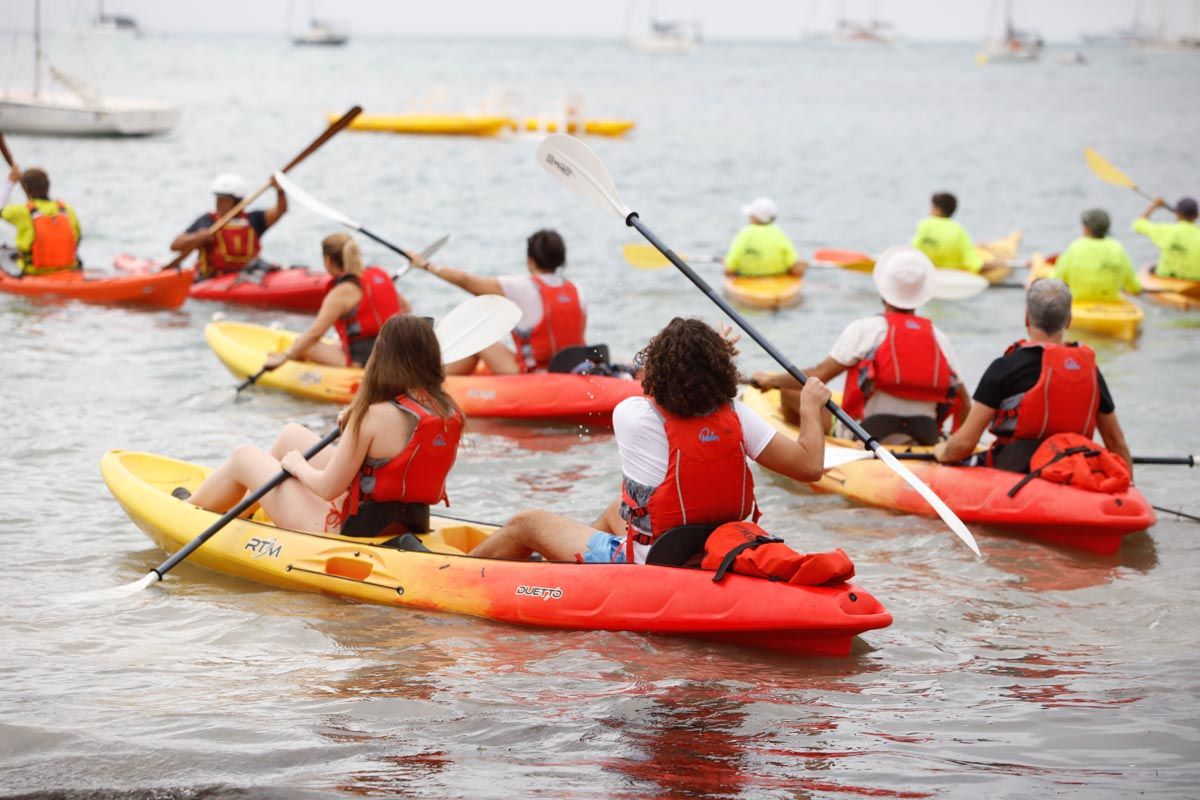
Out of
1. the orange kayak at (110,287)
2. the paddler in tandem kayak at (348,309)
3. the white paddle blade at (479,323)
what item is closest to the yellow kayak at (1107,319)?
the paddler in tandem kayak at (348,309)

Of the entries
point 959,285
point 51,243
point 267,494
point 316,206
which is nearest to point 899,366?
point 267,494

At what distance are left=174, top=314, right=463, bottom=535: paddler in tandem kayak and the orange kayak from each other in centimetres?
725

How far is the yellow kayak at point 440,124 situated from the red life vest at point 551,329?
92.7 feet

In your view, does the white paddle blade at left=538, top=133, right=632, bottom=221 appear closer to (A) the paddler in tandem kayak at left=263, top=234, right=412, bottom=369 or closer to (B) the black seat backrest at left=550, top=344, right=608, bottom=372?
(B) the black seat backrest at left=550, top=344, right=608, bottom=372

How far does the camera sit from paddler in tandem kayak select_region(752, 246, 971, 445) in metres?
7.09

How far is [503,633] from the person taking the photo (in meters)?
5.43

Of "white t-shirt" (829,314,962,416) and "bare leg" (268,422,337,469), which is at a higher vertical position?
"white t-shirt" (829,314,962,416)

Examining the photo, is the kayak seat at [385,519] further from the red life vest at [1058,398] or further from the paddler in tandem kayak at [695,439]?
the red life vest at [1058,398]

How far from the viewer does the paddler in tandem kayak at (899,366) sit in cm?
709

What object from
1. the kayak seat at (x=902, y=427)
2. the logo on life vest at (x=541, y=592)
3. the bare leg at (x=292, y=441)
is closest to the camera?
the logo on life vest at (x=541, y=592)

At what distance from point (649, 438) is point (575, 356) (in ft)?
13.4

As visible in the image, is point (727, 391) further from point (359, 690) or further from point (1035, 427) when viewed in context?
point (1035, 427)

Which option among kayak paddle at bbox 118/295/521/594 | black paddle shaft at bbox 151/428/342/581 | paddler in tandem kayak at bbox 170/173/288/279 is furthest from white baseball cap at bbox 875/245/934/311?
paddler in tandem kayak at bbox 170/173/288/279

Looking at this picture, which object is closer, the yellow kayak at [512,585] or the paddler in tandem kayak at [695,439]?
the paddler in tandem kayak at [695,439]
